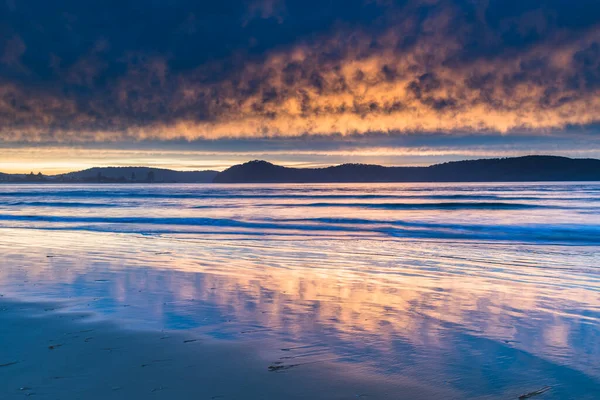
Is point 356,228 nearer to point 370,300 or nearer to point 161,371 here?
point 370,300

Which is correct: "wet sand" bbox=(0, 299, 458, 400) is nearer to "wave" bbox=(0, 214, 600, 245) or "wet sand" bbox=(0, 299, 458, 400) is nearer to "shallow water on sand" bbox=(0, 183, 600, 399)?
"shallow water on sand" bbox=(0, 183, 600, 399)

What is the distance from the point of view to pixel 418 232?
1947 centimetres

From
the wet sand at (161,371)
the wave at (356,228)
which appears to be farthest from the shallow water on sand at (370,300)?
the wave at (356,228)

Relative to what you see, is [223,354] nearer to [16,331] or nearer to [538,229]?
[16,331]

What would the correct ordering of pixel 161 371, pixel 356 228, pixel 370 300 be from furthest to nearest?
pixel 356 228
pixel 370 300
pixel 161 371

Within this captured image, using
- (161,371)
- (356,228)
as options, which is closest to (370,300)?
(161,371)

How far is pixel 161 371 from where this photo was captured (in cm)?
390

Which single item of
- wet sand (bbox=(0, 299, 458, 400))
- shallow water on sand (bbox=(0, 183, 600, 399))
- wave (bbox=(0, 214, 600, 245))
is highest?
wet sand (bbox=(0, 299, 458, 400))

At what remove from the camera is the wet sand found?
11.5 feet

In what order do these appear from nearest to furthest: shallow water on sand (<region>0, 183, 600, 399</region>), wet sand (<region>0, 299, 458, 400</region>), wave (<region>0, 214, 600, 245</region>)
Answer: wet sand (<region>0, 299, 458, 400</region>)
shallow water on sand (<region>0, 183, 600, 399</region>)
wave (<region>0, 214, 600, 245</region>)

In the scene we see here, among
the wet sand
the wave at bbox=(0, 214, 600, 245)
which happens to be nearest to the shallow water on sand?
the wet sand

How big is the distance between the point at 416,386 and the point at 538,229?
18.3 meters

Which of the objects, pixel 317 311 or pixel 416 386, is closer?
pixel 416 386

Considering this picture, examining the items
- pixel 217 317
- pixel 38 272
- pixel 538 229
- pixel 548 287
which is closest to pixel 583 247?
pixel 538 229
